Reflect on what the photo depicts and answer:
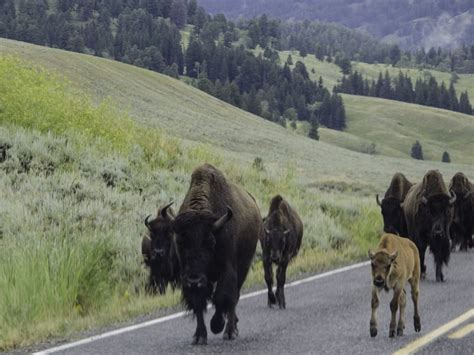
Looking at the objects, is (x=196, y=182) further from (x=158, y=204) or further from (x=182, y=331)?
(x=158, y=204)

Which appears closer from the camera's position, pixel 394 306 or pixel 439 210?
pixel 394 306

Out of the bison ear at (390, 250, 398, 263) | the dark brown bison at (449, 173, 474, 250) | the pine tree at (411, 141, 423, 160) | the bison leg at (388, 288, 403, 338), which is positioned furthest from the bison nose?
the pine tree at (411, 141, 423, 160)

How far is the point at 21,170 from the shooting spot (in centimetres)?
1828

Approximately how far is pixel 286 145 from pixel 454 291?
5892 cm

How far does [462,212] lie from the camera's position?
696 inches

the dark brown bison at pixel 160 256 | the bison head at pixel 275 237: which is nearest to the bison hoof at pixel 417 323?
the bison head at pixel 275 237

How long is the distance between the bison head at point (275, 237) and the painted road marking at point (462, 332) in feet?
8.98

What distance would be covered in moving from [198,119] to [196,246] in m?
66.1

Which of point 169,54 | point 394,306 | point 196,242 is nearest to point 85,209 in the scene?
point 196,242

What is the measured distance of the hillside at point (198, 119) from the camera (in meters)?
59.7

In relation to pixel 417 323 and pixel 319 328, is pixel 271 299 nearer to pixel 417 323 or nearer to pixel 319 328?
pixel 319 328

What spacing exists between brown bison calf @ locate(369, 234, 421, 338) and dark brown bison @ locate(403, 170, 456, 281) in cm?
453

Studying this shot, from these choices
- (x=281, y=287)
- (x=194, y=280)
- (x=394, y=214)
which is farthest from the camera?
(x=394, y=214)

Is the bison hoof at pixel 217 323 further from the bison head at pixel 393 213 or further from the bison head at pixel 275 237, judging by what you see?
the bison head at pixel 393 213
